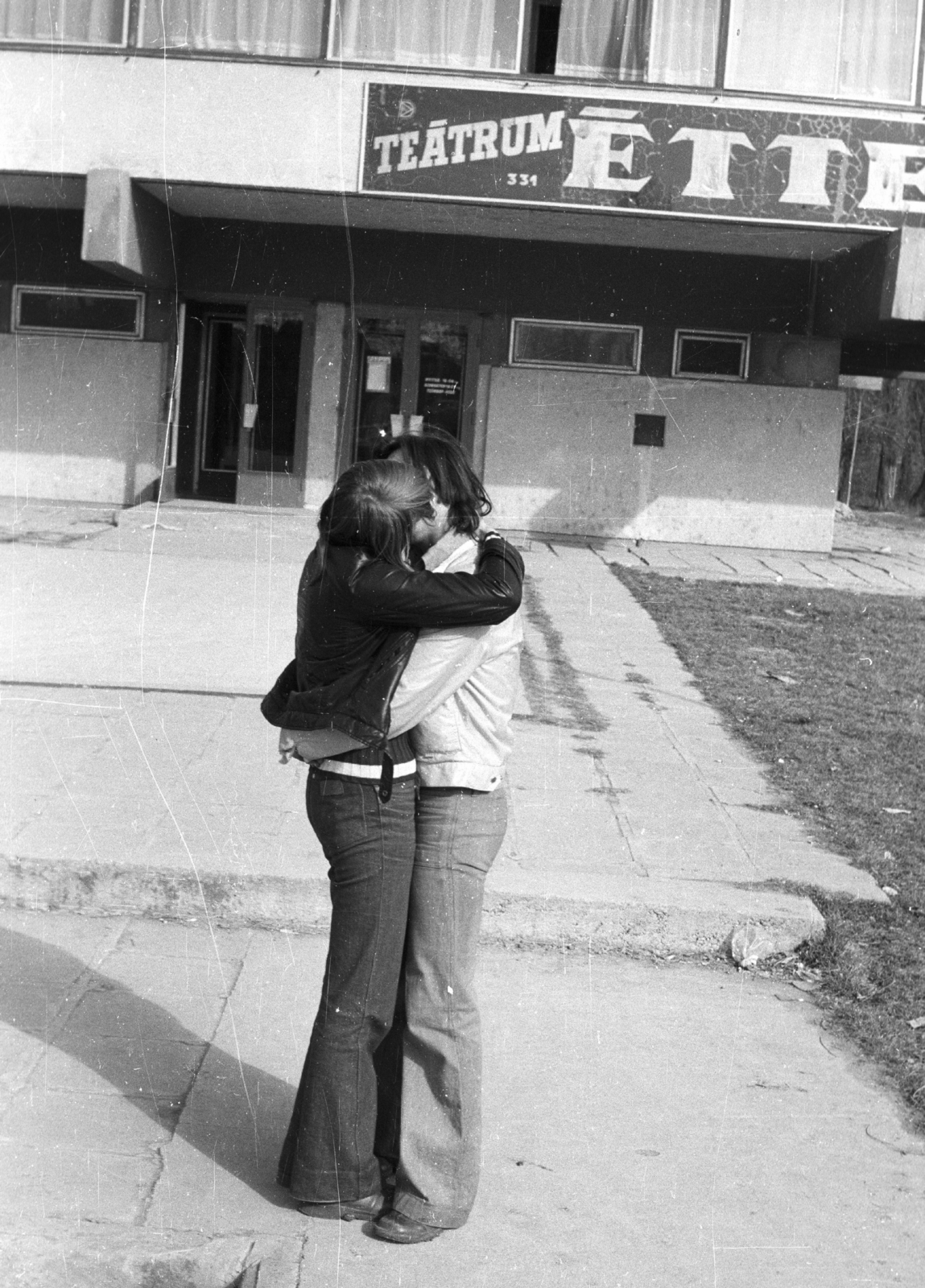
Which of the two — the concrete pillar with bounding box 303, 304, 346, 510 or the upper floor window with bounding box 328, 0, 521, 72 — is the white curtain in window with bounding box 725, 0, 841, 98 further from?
the concrete pillar with bounding box 303, 304, 346, 510

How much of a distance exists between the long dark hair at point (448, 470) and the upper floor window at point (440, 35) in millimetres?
12531

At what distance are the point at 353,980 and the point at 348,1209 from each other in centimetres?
55

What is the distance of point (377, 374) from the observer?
1709cm

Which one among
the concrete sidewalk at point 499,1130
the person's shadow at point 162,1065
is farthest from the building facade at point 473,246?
the person's shadow at point 162,1065

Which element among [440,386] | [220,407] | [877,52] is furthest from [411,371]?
[877,52]

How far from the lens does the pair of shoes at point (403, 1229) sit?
3.13 meters

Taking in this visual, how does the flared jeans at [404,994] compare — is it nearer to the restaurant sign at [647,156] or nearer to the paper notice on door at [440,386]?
the restaurant sign at [647,156]

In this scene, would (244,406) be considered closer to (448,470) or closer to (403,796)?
(448,470)

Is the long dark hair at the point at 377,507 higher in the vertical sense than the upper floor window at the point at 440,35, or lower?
lower

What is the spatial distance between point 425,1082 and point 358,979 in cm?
30

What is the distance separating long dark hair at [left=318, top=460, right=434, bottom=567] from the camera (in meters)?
3.03

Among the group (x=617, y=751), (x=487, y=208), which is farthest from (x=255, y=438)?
(x=617, y=751)

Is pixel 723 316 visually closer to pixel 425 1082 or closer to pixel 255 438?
pixel 255 438

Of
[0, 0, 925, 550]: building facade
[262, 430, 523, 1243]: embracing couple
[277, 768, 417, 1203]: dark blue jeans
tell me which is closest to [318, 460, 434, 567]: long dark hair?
[262, 430, 523, 1243]: embracing couple
